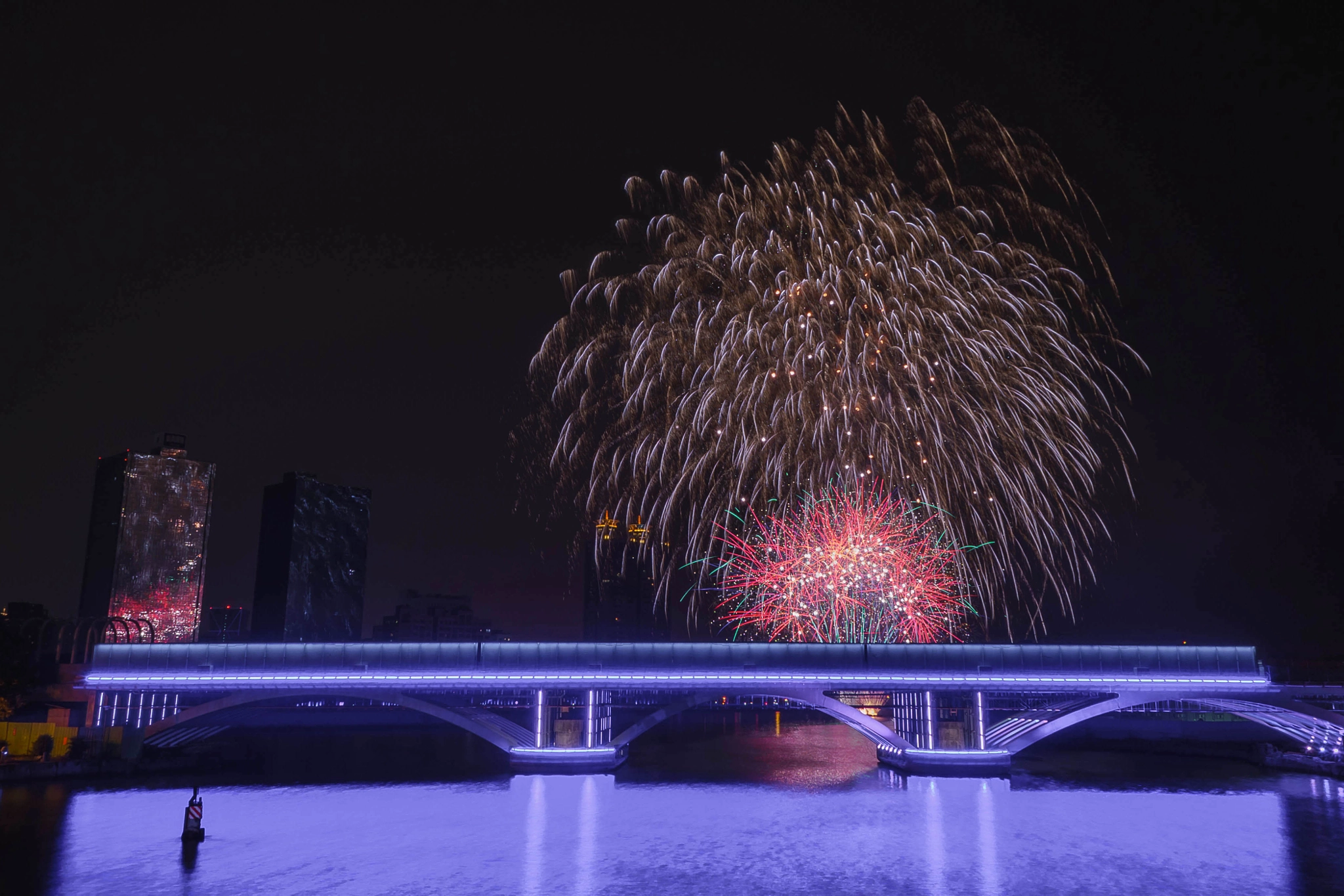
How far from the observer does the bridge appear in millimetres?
69562

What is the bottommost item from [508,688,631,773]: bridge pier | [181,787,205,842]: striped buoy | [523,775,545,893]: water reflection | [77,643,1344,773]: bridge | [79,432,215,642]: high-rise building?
[523,775,545,893]: water reflection

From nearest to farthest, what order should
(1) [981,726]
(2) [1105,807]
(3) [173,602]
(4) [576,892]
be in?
(4) [576,892], (2) [1105,807], (1) [981,726], (3) [173,602]

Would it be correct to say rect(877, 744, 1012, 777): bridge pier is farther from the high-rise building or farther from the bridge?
the high-rise building

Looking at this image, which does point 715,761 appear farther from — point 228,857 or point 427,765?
point 228,857

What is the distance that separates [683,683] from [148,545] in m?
122

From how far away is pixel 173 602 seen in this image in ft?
522

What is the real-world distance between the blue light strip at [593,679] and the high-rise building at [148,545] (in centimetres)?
9352

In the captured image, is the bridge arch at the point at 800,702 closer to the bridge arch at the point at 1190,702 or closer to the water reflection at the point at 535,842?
the bridge arch at the point at 1190,702

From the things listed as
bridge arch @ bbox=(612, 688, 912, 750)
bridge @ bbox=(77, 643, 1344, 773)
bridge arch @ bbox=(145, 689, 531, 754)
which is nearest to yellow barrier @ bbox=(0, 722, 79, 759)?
bridge @ bbox=(77, 643, 1344, 773)

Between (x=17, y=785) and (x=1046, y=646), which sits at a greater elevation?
(x=1046, y=646)

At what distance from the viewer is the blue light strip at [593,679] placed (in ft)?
227

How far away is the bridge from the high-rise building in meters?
94.0

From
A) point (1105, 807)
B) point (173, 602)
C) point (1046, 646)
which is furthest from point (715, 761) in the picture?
point (173, 602)

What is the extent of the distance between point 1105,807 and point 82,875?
54.7m
